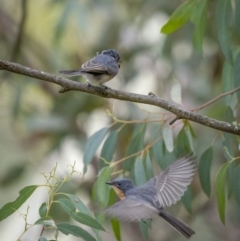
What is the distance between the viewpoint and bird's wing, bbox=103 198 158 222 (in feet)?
7.35

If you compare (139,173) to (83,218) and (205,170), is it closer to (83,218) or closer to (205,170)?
(205,170)

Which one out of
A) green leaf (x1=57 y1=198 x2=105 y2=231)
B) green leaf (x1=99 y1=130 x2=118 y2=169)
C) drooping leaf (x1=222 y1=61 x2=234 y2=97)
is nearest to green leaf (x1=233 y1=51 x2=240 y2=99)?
drooping leaf (x1=222 y1=61 x2=234 y2=97)

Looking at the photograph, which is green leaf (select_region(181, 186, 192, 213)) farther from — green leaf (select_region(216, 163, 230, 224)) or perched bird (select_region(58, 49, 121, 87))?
perched bird (select_region(58, 49, 121, 87))

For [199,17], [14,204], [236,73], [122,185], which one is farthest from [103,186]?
[199,17]

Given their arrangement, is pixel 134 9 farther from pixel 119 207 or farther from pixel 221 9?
pixel 119 207

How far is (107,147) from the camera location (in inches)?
123

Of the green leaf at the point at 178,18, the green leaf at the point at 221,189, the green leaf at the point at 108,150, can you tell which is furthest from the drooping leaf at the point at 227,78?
the green leaf at the point at 221,189

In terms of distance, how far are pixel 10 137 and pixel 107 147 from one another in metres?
3.56

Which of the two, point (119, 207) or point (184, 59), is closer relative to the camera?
point (119, 207)

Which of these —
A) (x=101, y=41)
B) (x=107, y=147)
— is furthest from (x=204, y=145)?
(x=107, y=147)

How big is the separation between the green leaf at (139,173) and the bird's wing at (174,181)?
5cm

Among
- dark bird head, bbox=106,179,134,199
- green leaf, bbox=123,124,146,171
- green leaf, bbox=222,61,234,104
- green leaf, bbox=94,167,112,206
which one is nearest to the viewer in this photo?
dark bird head, bbox=106,179,134,199

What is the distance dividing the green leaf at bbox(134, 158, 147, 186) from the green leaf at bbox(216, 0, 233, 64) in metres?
0.63

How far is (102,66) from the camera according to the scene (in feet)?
8.22
